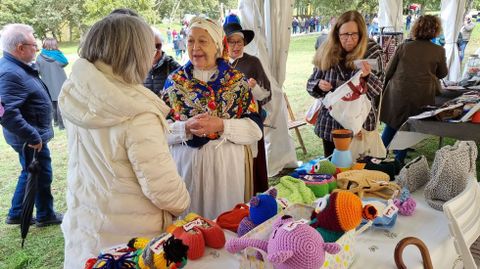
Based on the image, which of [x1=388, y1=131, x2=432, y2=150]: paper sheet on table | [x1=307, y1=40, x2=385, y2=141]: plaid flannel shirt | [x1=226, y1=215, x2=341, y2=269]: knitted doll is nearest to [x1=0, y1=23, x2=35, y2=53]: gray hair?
A: [x1=307, y1=40, x2=385, y2=141]: plaid flannel shirt

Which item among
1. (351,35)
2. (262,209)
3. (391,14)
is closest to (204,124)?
(262,209)

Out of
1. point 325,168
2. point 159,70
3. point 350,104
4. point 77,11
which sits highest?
point 77,11

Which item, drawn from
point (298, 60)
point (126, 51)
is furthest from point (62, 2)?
point (126, 51)

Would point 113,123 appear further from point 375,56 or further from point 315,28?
point 315,28

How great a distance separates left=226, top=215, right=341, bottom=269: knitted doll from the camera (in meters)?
0.87

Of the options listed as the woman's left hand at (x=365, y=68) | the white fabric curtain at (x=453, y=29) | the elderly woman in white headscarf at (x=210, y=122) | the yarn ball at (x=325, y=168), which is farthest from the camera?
the white fabric curtain at (x=453, y=29)

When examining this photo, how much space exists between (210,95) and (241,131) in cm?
23

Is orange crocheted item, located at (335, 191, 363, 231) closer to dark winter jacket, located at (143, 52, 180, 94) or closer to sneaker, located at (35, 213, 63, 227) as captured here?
dark winter jacket, located at (143, 52, 180, 94)

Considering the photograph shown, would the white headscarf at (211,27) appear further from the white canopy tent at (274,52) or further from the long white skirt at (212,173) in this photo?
the white canopy tent at (274,52)

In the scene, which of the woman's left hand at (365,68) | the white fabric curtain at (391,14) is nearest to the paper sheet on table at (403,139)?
the woman's left hand at (365,68)

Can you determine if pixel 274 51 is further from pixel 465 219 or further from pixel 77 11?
pixel 77 11

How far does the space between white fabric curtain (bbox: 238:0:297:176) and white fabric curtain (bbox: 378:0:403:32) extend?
3.11m

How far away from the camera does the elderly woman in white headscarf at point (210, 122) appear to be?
5.87 ft

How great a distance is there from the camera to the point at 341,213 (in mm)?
1026
